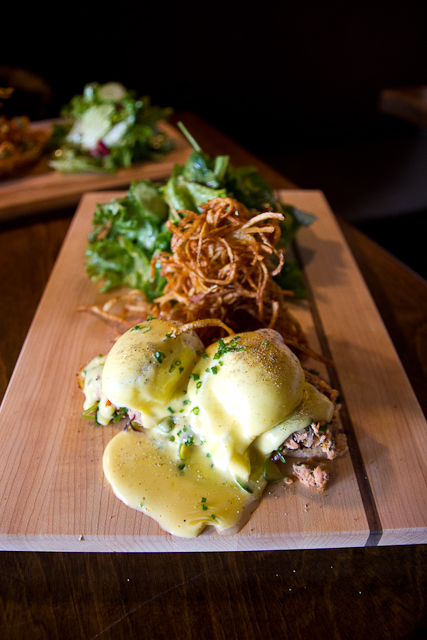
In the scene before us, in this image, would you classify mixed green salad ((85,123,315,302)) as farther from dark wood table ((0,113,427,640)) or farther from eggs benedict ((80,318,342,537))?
dark wood table ((0,113,427,640))

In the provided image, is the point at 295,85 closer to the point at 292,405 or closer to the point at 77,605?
the point at 292,405

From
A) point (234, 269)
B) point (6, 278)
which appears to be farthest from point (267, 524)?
point (6, 278)

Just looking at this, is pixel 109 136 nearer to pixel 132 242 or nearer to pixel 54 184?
pixel 54 184

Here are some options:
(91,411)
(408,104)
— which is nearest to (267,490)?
(91,411)

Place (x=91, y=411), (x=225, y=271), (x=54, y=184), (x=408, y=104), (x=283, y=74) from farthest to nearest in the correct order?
(x=283, y=74), (x=408, y=104), (x=54, y=184), (x=225, y=271), (x=91, y=411)

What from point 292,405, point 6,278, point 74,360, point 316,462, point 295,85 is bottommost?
point 6,278

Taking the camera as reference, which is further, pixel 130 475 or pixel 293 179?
pixel 293 179
